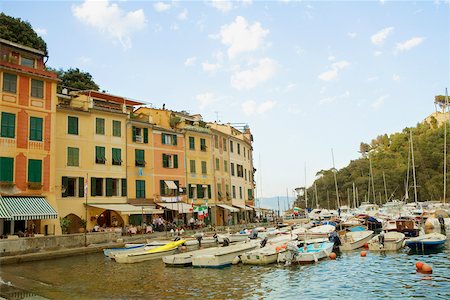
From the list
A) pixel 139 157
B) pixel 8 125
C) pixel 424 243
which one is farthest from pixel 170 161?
pixel 424 243

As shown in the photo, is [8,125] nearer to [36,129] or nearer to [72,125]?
[36,129]

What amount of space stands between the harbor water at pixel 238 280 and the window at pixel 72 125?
1415 cm

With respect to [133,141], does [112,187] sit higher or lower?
lower

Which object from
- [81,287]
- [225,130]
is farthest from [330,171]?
[81,287]

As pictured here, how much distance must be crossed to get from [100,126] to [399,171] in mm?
70044

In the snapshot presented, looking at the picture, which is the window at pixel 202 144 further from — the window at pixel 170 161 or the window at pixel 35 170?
the window at pixel 35 170

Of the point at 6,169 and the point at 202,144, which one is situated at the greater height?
the point at 202,144

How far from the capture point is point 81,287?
695 inches

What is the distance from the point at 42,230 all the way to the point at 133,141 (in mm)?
13393

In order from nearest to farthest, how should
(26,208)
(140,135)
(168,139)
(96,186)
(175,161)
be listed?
(26,208) → (96,186) → (140,135) → (168,139) → (175,161)

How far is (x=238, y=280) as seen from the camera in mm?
18906

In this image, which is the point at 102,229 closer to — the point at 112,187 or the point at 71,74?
the point at 112,187

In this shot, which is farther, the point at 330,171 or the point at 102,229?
the point at 330,171

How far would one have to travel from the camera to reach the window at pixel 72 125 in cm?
3653
